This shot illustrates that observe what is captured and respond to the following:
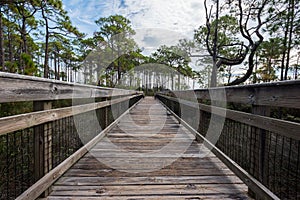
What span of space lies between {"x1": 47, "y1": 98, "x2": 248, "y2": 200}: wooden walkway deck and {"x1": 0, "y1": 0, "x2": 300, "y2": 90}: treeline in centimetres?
570

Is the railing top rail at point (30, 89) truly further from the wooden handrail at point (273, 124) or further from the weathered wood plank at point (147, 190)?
the wooden handrail at point (273, 124)

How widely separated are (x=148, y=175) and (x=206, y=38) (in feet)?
45.5

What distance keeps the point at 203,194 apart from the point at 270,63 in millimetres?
16511

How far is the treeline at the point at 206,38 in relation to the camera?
967 cm

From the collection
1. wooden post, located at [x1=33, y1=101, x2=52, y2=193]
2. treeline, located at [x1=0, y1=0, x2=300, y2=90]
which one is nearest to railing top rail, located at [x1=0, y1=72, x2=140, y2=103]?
wooden post, located at [x1=33, y1=101, x2=52, y2=193]

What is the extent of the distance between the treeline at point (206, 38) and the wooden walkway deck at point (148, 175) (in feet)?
18.7

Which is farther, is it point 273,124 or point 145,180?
point 145,180

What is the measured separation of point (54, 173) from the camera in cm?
150

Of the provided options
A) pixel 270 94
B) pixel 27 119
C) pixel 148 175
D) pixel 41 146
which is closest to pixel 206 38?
pixel 148 175

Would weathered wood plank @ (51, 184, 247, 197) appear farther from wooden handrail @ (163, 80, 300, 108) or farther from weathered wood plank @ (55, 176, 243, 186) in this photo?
wooden handrail @ (163, 80, 300, 108)

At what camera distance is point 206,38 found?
14.2 metres

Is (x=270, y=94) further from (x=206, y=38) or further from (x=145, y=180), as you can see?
(x=206, y=38)

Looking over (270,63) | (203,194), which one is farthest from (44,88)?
(270,63)

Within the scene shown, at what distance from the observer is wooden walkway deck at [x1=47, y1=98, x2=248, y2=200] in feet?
5.04
